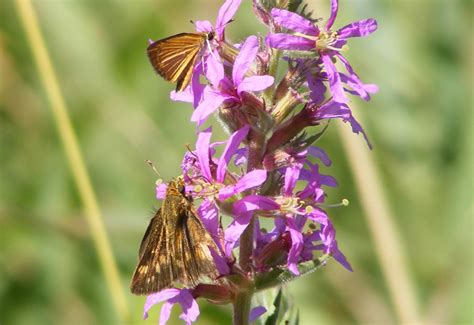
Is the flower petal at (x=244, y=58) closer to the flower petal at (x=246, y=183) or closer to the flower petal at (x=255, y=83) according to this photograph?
the flower petal at (x=255, y=83)

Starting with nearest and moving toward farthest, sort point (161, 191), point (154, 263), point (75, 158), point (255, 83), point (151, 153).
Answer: point (255, 83) < point (154, 263) < point (161, 191) < point (75, 158) < point (151, 153)

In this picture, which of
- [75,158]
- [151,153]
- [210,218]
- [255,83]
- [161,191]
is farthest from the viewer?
[151,153]

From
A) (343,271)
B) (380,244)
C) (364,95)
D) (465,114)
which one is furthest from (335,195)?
(364,95)

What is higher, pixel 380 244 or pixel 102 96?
pixel 102 96

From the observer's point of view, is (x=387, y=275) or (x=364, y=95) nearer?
(x=364, y=95)

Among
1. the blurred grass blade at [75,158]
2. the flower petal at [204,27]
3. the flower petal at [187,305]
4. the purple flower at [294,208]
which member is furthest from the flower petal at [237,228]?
the blurred grass blade at [75,158]

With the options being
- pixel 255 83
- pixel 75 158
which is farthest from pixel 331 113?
pixel 75 158

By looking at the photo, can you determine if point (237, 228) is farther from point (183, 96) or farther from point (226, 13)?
point (226, 13)

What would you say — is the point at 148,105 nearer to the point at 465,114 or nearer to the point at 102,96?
the point at 102,96
